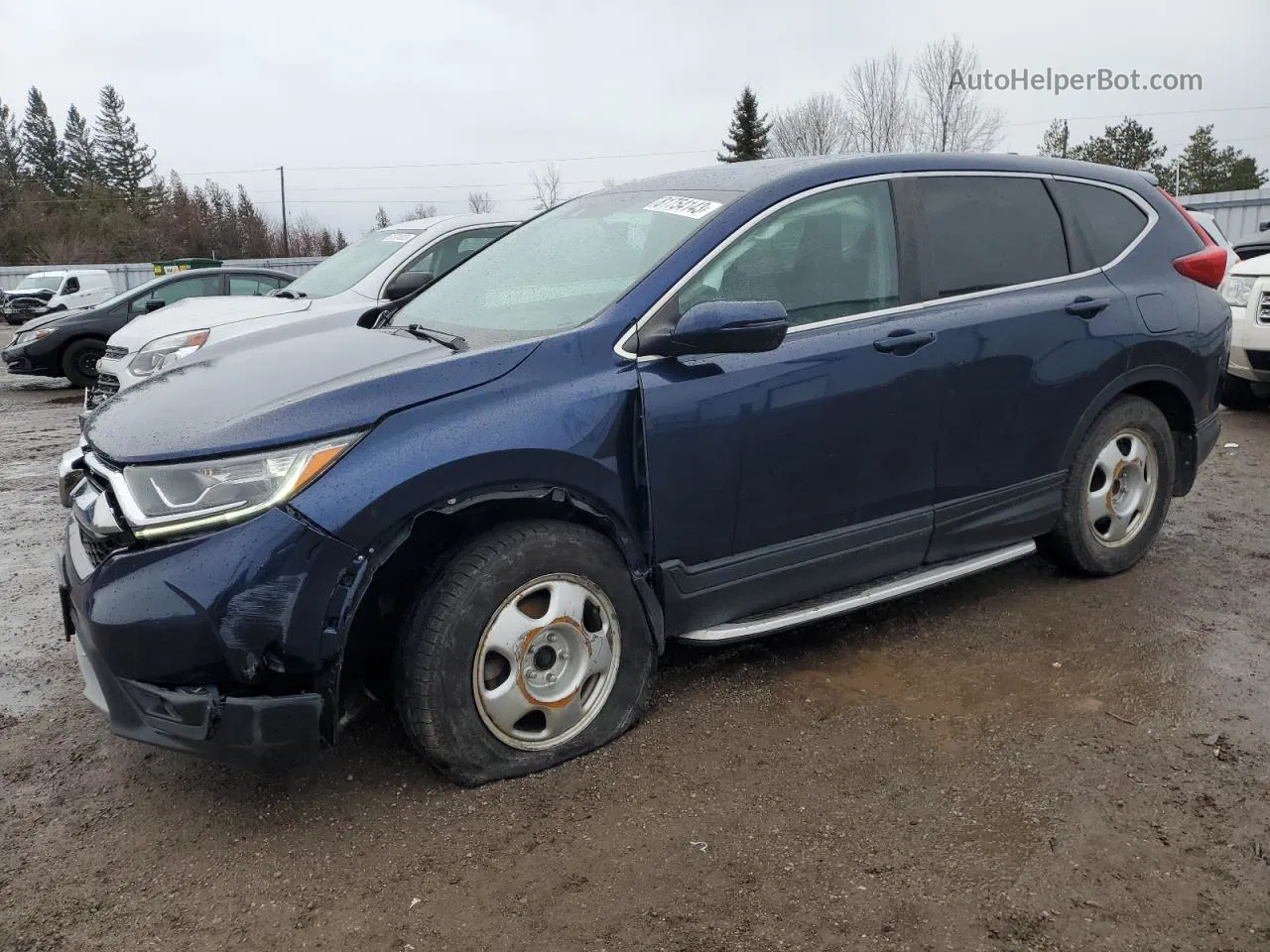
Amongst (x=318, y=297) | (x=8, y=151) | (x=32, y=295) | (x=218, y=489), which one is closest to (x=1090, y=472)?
(x=218, y=489)

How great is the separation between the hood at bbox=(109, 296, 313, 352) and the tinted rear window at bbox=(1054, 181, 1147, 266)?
5.27 m

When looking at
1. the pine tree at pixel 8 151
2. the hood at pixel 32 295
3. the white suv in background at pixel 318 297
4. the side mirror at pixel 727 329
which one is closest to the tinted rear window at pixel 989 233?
the side mirror at pixel 727 329

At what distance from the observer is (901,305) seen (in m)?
3.52

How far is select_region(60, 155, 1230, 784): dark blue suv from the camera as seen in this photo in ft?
8.30

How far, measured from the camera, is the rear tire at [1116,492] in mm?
4160

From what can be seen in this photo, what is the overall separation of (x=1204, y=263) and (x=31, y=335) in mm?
13866

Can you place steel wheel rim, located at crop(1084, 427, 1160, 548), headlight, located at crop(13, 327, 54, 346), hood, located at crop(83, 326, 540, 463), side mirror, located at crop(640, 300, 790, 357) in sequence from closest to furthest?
hood, located at crop(83, 326, 540, 463), side mirror, located at crop(640, 300, 790, 357), steel wheel rim, located at crop(1084, 427, 1160, 548), headlight, located at crop(13, 327, 54, 346)

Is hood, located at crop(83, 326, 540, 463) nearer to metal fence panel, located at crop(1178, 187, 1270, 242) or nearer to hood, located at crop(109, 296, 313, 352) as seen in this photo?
hood, located at crop(109, 296, 313, 352)

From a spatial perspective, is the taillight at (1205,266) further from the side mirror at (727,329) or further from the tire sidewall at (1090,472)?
the side mirror at (727,329)

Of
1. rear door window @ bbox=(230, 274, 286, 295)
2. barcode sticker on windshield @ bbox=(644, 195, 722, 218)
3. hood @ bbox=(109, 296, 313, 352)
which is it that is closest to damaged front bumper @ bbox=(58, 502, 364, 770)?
barcode sticker on windshield @ bbox=(644, 195, 722, 218)

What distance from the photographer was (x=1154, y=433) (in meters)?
4.36

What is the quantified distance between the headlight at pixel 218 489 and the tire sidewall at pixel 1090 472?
3040 millimetres

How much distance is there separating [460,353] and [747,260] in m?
0.98

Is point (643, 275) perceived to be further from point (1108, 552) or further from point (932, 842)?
point (1108, 552)
